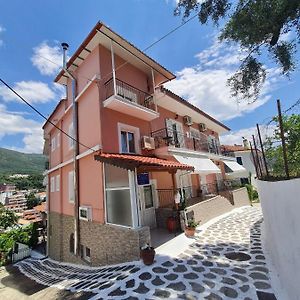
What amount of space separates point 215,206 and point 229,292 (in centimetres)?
1336

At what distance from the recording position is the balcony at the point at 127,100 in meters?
13.3

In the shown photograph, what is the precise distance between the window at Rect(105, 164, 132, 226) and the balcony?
4.11 m

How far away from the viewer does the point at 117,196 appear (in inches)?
476

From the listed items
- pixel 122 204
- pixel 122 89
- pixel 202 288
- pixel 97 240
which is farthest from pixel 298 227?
pixel 122 89

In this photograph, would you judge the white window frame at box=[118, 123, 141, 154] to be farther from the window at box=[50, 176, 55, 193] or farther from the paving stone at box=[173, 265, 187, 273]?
the window at box=[50, 176, 55, 193]

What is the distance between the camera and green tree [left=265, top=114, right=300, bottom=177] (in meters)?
6.96

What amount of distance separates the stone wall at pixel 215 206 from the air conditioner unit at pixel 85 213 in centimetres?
681

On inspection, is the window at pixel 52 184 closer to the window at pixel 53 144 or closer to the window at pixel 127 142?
the window at pixel 53 144

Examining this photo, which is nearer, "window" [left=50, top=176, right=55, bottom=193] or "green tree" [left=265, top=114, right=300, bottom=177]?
"green tree" [left=265, top=114, right=300, bottom=177]

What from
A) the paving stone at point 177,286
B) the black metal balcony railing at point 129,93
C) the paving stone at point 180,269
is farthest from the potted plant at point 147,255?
the black metal balcony railing at point 129,93

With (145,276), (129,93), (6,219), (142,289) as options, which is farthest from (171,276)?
(6,219)

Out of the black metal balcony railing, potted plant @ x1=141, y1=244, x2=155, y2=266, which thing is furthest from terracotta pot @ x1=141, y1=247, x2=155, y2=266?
Answer: the black metal balcony railing

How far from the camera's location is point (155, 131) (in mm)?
17766

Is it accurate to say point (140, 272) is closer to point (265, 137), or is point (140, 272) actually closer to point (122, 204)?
point (122, 204)
